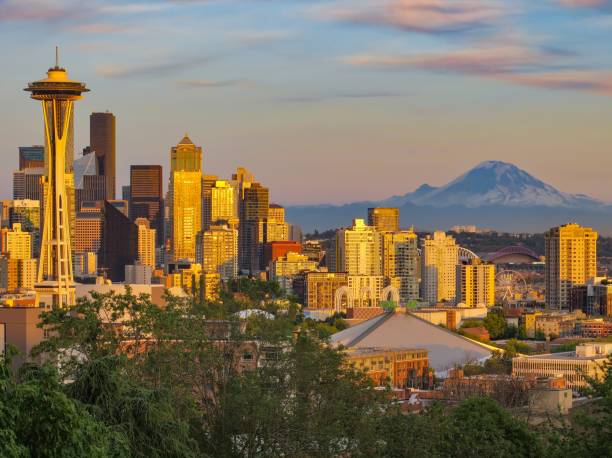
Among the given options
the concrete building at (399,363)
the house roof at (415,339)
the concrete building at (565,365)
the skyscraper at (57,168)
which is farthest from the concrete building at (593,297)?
the skyscraper at (57,168)

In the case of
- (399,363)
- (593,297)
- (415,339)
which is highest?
(593,297)

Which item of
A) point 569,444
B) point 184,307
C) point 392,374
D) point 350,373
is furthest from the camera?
point 392,374

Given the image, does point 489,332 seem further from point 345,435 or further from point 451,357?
point 345,435

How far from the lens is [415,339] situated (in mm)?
128750

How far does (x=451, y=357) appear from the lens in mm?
123375

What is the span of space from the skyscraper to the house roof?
19324 millimetres

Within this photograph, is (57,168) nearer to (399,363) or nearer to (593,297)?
(399,363)

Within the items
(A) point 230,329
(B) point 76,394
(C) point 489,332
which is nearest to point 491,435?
(A) point 230,329

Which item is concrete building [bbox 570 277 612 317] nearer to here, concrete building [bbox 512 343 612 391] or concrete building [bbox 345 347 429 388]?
concrete building [bbox 512 343 612 391]

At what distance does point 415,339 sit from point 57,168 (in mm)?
30624

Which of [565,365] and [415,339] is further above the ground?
[415,339]

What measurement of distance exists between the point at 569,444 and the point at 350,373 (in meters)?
5.62

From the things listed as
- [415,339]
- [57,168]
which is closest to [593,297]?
[415,339]

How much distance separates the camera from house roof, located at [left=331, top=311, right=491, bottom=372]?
123 meters
